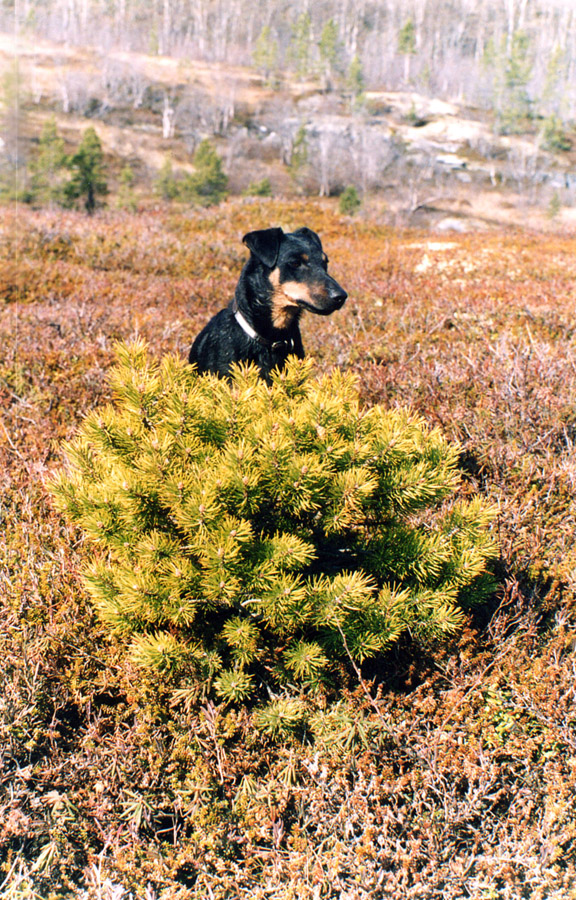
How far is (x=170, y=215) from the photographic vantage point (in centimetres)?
1661

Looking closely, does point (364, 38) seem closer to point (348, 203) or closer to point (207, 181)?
point (207, 181)

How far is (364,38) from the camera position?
106938 millimetres

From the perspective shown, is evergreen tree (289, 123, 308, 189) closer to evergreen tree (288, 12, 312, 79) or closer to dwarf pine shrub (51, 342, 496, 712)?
dwarf pine shrub (51, 342, 496, 712)

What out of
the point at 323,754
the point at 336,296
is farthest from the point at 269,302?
the point at 323,754

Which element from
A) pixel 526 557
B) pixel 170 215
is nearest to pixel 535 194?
pixel 170 215

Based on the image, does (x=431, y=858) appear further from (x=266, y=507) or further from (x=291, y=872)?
(x=266, y=507)

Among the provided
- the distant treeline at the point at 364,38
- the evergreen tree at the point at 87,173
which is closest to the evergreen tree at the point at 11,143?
the evergreen tree at the point at 87,173

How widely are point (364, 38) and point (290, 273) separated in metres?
127

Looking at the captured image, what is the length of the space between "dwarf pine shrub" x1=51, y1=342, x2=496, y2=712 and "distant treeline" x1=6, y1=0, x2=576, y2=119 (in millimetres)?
81785

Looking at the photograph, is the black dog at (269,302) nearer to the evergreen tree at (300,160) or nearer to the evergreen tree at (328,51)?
the evergreen tree at (300,160)

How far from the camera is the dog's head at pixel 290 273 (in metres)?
3.71

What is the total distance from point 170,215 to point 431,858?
1698cm

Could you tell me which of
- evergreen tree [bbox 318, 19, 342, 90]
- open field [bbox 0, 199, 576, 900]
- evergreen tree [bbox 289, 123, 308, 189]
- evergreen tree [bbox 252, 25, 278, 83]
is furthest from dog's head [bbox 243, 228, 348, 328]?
evergreen tree [bbox 252, 25, 278, 83]

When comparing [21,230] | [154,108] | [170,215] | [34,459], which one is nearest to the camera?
[34,459]
